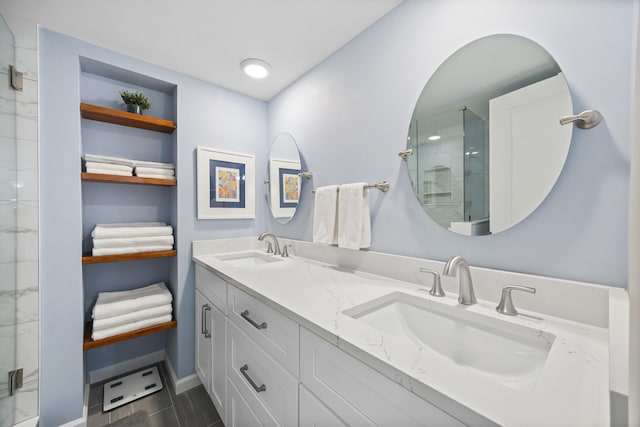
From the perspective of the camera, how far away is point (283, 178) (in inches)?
76.8

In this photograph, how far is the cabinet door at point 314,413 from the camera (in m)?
0.65

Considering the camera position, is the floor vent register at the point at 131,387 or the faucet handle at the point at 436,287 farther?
the floor vent register at the point at 131,387

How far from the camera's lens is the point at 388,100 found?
1253 mm

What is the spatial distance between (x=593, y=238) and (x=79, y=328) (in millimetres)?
2344

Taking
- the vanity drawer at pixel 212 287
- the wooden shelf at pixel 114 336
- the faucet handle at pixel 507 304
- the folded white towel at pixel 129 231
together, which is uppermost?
the folded white towel at pixel 129 231

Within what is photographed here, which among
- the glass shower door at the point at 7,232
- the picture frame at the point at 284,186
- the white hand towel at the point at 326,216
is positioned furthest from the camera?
the picture frame at the point at 284,186

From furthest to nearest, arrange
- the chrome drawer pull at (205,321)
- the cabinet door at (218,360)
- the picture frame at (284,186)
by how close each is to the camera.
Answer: the picture frame at (284,186)
the chrome drawer pull at (205,321)
the cabinet door at (218,360)

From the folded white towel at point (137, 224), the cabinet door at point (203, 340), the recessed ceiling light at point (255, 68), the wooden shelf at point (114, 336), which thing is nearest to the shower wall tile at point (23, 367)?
the wooden shelf at point (114, 336)

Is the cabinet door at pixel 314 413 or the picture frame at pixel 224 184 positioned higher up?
the picture frame at pixel 224 184

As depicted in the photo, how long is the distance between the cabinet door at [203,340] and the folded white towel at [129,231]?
476 mm

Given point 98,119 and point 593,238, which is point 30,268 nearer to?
point 98,119

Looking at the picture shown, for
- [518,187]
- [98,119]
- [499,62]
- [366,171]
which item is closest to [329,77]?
[366,171]

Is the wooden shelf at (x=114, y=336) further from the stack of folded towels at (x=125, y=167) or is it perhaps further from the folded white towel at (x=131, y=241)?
the stack of folded towels at (x=125, y=167)

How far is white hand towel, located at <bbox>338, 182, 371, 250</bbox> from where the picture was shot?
129cm
